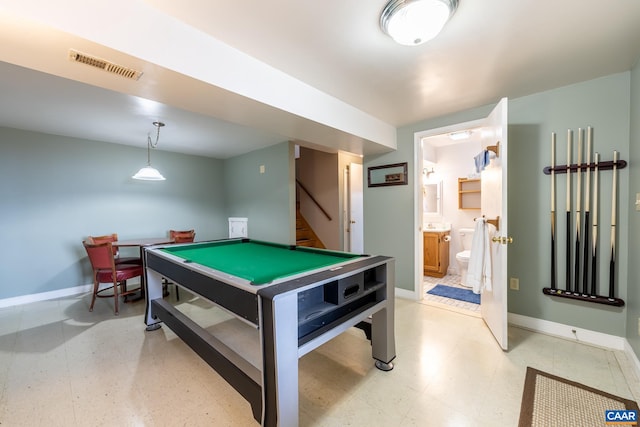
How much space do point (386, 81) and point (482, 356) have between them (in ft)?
7.62

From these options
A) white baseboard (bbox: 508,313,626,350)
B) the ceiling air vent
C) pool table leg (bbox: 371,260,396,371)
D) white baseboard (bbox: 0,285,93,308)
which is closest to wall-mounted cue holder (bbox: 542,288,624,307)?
white baseboard (bbox: 508,313,626,350)

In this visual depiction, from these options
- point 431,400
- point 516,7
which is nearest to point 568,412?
point 431,400

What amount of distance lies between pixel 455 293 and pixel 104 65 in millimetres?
4063

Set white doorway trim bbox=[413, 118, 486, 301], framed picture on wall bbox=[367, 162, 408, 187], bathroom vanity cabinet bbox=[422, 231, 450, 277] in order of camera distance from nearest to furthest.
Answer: white doorway trim bbox=[413, 118, 486, 301] < framed picture on wall bbox=[367, 162, 408, 187] < bathroom vanity cabinet bbox=[422, 231, 450, 277]

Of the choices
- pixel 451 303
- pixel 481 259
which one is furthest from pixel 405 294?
pixel 481 259

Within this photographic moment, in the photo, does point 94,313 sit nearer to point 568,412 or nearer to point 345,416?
point 345,416

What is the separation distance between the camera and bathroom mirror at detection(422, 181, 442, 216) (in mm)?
4582

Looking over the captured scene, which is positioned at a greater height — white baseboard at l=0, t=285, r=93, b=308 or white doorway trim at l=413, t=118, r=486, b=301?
white doorway trim at l=413, t=118, r=486, b=301

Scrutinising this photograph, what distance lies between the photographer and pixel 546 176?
2275mm

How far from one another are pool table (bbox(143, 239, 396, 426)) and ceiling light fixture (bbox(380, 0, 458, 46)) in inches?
53.6

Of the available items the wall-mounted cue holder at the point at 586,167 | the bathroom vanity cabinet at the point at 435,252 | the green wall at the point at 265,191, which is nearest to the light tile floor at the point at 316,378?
the wall-mounted cue holder at the point at 586,167

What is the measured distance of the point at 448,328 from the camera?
2.42m

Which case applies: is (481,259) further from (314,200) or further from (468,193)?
(314,200)

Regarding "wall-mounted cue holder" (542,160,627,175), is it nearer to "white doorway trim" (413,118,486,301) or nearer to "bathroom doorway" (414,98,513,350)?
"bathroom doorway" (414,98,513,350)
